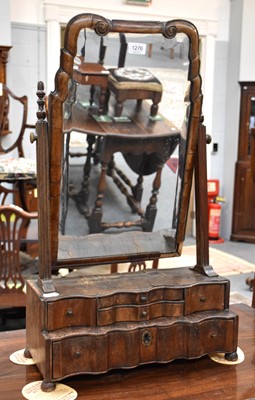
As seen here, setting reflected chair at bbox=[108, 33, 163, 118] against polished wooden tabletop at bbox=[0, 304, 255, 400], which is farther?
reflected chair at bbox=[108, 33, 163, 118]

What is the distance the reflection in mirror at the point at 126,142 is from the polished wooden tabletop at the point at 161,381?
36cm

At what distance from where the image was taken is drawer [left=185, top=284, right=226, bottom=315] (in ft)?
5.33

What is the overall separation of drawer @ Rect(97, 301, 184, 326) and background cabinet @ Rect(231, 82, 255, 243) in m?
4.88

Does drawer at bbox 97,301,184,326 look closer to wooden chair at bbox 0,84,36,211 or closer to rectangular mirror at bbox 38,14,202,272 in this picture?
rectangular mirror at bbox 38,14,202,272

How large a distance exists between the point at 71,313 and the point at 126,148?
58 centimetres

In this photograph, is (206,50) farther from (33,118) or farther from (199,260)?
(199,260)

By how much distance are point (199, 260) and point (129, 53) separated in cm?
67

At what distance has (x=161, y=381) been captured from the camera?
1.54 m

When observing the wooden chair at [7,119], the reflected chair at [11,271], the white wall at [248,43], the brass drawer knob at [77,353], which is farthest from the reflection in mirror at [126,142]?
the white wall at [248,43]

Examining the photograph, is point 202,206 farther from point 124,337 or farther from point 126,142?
point 124,337

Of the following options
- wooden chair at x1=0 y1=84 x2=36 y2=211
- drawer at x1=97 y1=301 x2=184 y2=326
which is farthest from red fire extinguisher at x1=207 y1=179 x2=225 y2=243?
drawer at x1=97 y1=301 x2=184 y2=326

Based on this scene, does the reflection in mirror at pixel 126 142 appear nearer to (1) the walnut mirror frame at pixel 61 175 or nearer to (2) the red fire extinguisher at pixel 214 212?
(1) the walnut mirror frame at pixel 61 175

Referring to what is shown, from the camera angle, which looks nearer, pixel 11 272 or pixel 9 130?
pixel 11 272

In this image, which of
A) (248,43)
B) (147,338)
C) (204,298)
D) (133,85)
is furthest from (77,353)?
(248,43)
